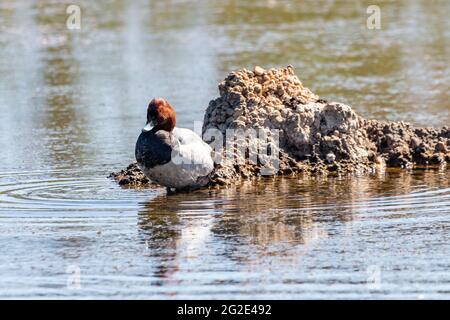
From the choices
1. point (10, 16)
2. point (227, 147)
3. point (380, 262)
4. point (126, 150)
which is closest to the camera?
point (380, 262)

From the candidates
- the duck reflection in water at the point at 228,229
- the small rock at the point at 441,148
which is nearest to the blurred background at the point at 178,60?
the small rock at the point at 441,148

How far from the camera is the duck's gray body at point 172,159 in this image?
10.4 meters

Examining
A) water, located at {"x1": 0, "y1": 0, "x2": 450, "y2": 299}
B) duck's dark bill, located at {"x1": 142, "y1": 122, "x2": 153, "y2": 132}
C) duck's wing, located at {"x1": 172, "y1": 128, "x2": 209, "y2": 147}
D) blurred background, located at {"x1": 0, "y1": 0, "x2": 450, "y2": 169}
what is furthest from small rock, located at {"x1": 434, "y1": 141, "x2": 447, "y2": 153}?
duck's dark bill, located at {"x1": 142, "y1": 122, "x2": 153, "y2": 132}

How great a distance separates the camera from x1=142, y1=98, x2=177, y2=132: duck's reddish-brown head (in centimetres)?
1054

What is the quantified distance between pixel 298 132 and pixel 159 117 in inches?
60.2

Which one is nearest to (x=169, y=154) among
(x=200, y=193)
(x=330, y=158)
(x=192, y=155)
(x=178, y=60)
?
(x=192, y=155)

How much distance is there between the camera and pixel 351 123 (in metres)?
11.5

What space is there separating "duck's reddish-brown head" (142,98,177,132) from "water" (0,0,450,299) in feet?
2.01

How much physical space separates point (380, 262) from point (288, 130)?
11.2ft

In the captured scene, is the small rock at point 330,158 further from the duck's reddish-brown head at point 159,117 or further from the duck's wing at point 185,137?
the duck's reddish-brown head at point 159,117

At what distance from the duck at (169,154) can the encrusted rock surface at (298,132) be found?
49 centimetres

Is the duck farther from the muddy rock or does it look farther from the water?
the muddy rock
